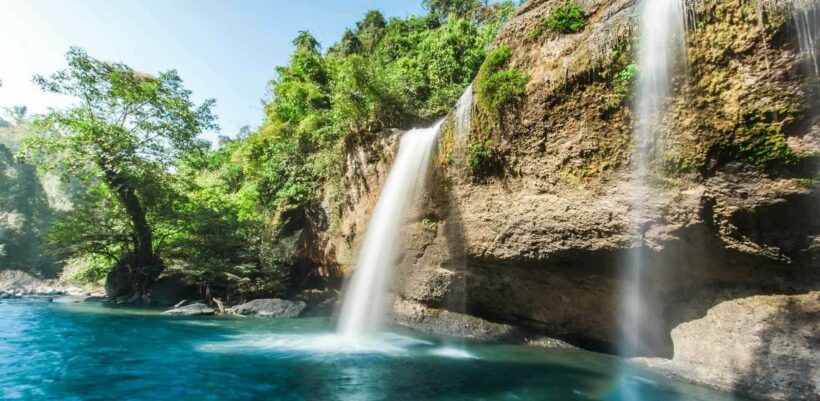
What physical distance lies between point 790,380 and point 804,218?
2391 millimetres

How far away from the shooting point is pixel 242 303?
15375 mm

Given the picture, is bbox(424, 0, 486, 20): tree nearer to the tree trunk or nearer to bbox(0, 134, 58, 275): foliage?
the tree trunk

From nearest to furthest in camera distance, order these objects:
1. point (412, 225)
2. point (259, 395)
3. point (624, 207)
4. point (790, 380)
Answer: point (259, 395)
point (790, 380)
point (624, 207)
point (412, 225)

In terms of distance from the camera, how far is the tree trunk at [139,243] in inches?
654

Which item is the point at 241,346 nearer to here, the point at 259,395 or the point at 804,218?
the point at 259,395

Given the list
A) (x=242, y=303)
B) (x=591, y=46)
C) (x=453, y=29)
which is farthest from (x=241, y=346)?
(x=453, y=29)

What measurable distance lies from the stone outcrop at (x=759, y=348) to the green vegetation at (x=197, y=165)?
419 inches

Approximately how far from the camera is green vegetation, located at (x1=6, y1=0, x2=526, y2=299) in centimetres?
1512

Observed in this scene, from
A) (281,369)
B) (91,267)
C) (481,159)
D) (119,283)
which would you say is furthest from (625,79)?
(91,267)

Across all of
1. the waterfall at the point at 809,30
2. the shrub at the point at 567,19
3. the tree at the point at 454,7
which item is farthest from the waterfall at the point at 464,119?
the tree at the point at 454,7

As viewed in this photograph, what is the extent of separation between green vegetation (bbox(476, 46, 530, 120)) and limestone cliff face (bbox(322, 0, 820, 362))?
8.8 inches

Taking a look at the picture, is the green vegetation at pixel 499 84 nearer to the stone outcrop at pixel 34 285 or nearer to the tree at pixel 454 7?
the tree at pixel 454 7

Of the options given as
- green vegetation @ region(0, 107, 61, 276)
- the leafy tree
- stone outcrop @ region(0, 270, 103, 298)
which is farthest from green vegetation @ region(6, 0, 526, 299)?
green vegetation @ region(0, 107, 61, 276)

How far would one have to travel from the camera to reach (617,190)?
7.14m
